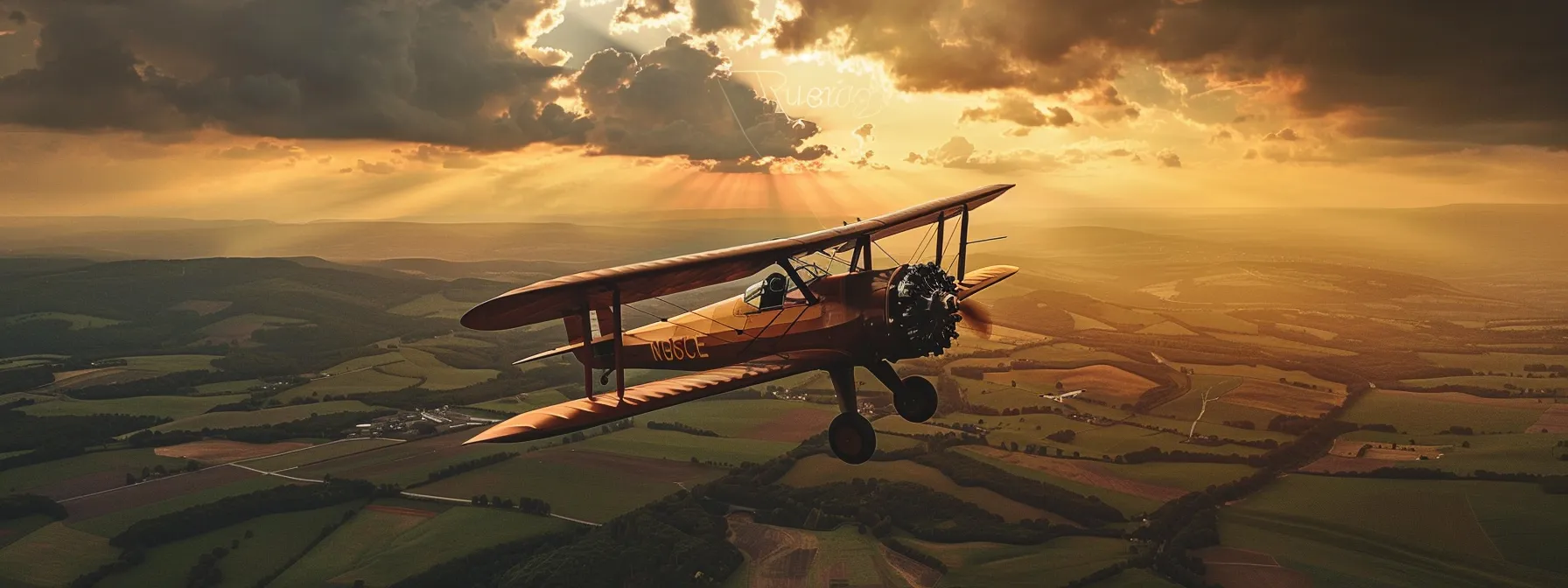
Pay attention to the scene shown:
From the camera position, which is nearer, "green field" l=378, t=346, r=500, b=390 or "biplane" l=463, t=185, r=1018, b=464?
"biplane" l=463, t=185, r=1018, b=464

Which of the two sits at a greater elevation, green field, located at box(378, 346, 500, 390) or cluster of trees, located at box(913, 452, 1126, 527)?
green field, located at box(378, 346, 500, 390)

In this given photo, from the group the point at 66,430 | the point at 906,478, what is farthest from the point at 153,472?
the point at 906,478

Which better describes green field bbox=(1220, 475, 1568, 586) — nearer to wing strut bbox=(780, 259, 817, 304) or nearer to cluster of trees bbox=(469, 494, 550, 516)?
cluster of trees bbox=(469, 494, 550, 516)

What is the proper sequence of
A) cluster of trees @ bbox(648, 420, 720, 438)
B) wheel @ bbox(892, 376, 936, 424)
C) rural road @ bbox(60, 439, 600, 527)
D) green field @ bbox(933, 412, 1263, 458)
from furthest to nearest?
cluster of trees @ bbox(648, 420, 720, 438), green field @ bbox(933, 412, 1263, 458), rural road @ bbox(60, 439, 600, 527), wheel @ bbox(892, 376, 936, 424)

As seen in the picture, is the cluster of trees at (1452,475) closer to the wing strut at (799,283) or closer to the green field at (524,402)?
the wing strut at (799,283)

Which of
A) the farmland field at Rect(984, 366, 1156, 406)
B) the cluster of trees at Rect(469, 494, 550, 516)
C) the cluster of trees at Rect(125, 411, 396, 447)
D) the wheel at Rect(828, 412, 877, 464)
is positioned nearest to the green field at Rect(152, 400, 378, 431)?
the cluster of trees at Rect(125, 411, 396, 447)

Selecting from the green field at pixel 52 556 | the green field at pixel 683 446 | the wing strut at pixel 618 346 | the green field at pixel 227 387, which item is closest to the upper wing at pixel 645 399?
the wing strut at pixel 618 346

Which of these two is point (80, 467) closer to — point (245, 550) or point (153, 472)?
point (153, 472)

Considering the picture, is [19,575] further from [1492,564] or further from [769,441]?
[1492,564]
